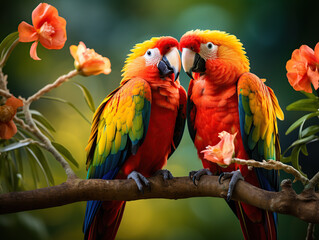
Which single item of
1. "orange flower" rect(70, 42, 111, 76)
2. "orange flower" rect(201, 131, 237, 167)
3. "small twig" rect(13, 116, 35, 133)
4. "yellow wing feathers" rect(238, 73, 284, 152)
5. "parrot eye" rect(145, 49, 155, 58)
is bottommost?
"orange flower" rect(201, 131, 237, 167)

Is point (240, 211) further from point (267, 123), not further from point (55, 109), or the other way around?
point (55, 109)

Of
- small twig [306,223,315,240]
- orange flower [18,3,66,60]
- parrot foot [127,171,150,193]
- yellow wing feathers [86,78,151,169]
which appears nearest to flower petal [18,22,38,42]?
orange flower [18,3,66,60]

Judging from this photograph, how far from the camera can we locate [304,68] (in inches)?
33.1

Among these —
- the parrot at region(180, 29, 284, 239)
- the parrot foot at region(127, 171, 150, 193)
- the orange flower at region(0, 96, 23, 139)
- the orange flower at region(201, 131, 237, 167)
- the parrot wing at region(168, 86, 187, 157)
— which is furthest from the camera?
the parrot wing at region(168, 86, 187, 157)

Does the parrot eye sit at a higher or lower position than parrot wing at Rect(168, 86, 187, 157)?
higher

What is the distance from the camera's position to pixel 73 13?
1896 millimetres

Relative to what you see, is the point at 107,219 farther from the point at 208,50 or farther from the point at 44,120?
the point at 208,50

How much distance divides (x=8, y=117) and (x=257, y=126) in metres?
0.70

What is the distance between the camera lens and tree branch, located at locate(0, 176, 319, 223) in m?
0.73

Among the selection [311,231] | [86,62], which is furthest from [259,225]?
[86,62]

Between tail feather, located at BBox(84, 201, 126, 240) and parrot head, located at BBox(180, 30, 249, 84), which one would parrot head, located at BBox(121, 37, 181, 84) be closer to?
parrot head, located at BBox(180, 30, 249, 84)

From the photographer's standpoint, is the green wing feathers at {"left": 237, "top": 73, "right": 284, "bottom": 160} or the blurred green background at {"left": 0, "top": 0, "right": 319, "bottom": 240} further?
the blurred green background at {"left": 0, "top": 0, "right": 319, "bottom": 240}

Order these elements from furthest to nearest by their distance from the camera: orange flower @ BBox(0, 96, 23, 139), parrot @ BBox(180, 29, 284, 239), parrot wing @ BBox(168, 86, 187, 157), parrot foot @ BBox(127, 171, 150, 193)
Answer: parrot wing @ BBox(168, 86, 187, 157)
parrot @ BBox(180, 29, 284, 239)
parrot foot @ BBox(127, 171, 150, 193)
orange flower @ BBox(0, 96, 23, 139)

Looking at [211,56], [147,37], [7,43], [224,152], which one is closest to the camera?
[224,152]
